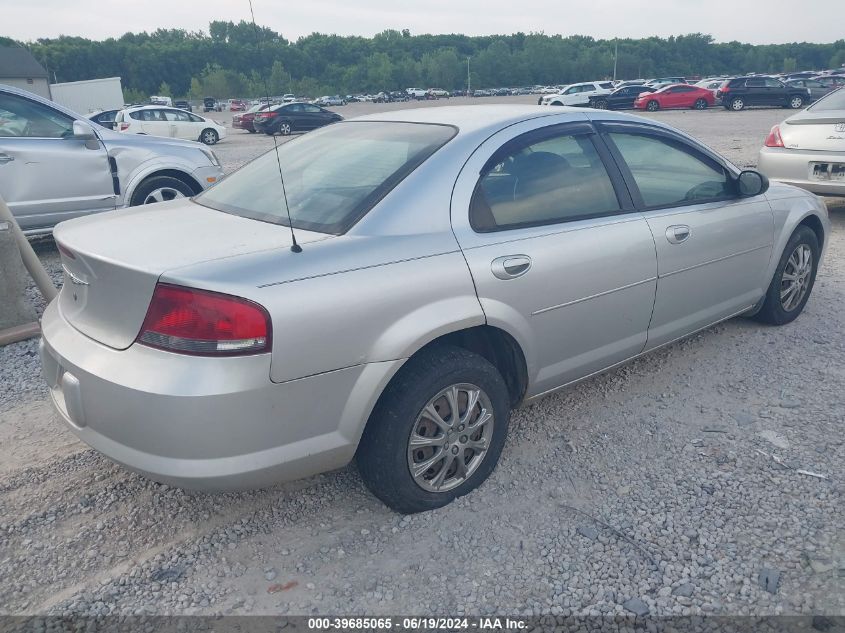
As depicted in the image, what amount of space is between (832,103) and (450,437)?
290 inches

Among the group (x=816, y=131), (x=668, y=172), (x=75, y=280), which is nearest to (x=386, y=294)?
(x=75, y=280)

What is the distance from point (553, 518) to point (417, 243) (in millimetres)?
1261

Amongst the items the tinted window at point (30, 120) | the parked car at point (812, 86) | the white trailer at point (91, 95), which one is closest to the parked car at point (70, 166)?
the tinted window at point (30, 120)

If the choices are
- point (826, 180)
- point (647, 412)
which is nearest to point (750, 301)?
point (647, 412)

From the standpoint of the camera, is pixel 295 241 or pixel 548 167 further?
pixel 548 167

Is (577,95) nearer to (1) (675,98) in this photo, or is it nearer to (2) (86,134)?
(1) (675,98)

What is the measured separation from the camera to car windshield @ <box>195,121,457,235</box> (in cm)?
274

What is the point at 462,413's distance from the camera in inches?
111

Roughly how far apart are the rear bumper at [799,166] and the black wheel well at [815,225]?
2.79 meters

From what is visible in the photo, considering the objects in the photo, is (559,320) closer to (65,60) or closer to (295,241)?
(295,241)

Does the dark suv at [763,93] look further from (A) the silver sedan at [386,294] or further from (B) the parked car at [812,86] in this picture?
(A) the silver sedan at [386,294]

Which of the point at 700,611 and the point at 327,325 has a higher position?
the point at 327,325

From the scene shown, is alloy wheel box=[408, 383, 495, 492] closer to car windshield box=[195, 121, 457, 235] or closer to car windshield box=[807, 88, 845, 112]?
car windshield box=[195, 121, 457, 235]

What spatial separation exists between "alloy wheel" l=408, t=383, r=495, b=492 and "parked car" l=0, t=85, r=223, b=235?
5.14 m
